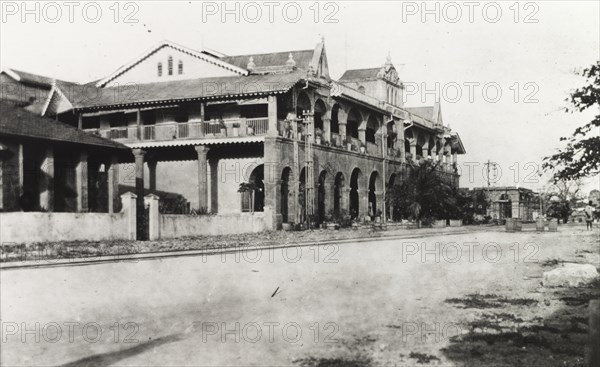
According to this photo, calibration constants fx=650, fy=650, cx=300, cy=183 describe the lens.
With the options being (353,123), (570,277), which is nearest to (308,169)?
(353,123)

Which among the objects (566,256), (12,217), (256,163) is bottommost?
(566,256)

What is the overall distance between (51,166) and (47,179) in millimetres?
477

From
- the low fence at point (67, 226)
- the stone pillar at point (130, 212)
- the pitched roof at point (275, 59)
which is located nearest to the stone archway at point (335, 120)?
the pitched roof at point (275, 59)

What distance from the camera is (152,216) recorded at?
20609mm

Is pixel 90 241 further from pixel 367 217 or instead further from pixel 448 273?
pixel 367 217

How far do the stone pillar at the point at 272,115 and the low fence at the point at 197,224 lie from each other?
3.89m

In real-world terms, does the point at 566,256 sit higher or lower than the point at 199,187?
lower

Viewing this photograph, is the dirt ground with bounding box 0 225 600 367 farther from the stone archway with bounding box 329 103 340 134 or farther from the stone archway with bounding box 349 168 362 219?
the stone archway with bounding box 349 168 362 219

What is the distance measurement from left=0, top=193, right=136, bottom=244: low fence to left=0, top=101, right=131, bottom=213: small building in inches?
131

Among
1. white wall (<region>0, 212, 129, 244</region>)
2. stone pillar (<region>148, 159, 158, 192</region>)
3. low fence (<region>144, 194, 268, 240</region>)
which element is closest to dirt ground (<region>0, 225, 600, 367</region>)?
white wall (<region>0, 212, 129, 244</region>)

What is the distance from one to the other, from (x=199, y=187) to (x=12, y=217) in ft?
42.4

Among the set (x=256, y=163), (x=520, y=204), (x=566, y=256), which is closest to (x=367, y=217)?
(x=256, y=163)

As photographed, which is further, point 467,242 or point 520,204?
point 520,204

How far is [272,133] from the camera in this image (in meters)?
28.9
